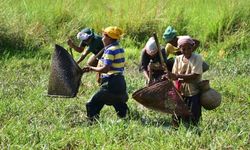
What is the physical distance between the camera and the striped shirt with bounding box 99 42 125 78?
6.30 m

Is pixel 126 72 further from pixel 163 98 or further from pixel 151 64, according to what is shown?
pixel 163 98

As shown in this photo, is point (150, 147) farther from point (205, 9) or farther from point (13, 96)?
point (205, 9)

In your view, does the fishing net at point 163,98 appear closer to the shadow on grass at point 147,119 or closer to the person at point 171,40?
the shadow on grass at point 147,119

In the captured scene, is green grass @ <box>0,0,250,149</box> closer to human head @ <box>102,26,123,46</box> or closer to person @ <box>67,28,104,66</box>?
person @ <box>67,28,104,66</box>

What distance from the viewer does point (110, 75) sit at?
6.39m

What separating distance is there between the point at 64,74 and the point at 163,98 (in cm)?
134

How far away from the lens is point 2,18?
11.1 metres

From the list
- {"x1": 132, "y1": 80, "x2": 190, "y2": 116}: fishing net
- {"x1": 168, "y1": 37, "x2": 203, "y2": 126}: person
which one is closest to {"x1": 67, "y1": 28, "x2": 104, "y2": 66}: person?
{"x1": 132, "y1": 80, "x2": 190, "y2": 116}: fishing net

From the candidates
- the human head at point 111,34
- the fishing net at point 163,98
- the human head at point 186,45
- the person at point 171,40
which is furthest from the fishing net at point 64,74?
the human head at point 186,45

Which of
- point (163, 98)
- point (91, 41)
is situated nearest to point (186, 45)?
point (163, 98)

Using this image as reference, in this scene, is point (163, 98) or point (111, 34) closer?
point (163, 98)

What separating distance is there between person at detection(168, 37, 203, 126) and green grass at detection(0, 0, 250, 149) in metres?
0.17

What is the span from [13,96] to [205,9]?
6.16m

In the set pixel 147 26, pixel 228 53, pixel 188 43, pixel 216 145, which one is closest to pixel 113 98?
pixel 188 43
